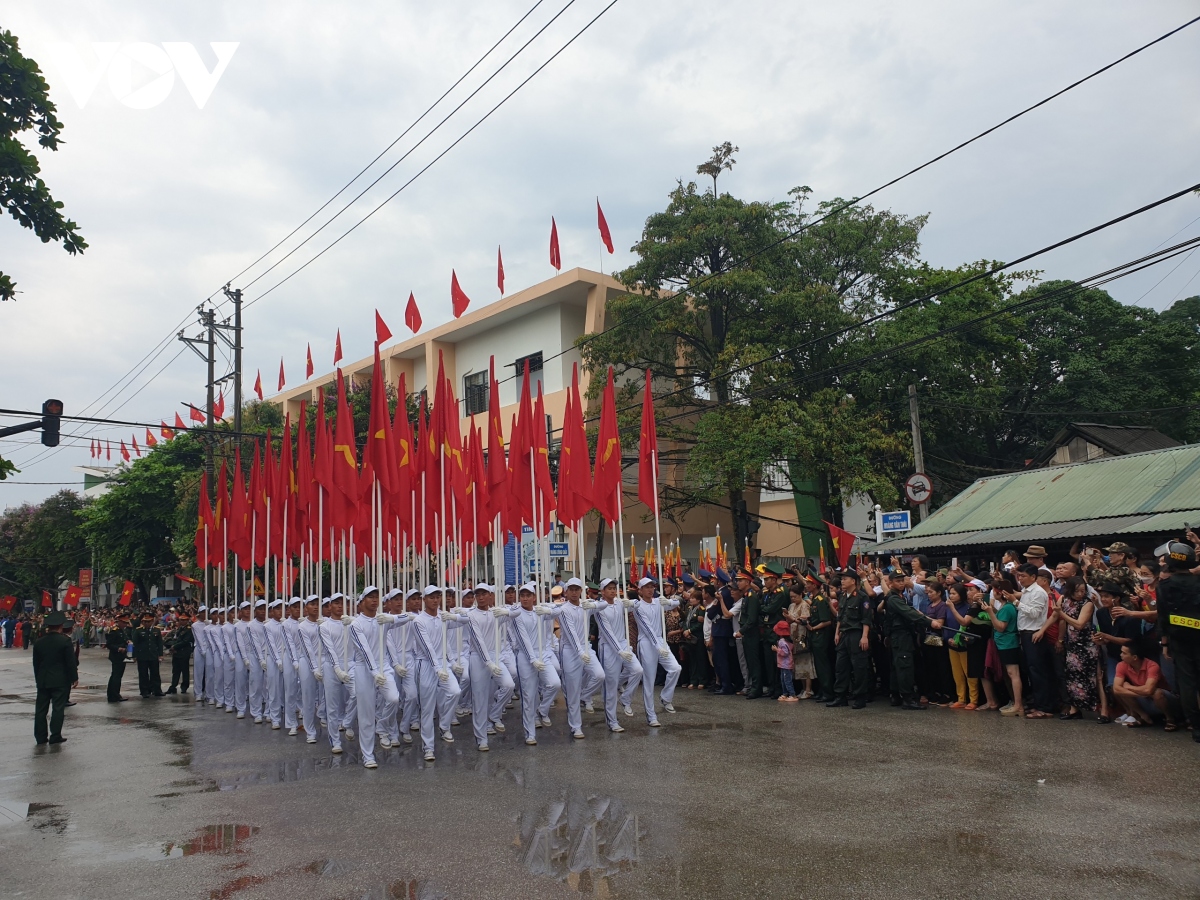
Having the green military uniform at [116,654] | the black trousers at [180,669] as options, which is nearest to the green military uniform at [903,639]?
the green military uniform at [116,654]

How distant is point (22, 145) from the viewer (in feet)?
32.1

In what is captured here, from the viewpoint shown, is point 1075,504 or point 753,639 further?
point 1075,504

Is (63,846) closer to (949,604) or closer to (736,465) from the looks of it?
(949,604)

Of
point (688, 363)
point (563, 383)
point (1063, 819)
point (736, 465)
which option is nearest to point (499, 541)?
point (1063, 819)

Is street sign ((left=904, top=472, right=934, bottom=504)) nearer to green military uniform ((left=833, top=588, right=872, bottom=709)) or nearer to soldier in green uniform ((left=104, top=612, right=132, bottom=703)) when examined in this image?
green military uniform ((left=833, top=588, right=872, bottom=709))

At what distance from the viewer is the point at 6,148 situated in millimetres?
9523

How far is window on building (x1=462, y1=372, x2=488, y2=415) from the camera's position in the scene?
34.9 meters

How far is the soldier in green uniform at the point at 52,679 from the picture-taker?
12.0 metres

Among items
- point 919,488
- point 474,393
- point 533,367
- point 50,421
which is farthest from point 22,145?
point 474,393

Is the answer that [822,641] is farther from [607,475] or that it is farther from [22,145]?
[22,145]

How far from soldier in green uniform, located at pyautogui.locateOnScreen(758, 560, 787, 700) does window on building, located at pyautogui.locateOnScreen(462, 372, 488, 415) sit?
72.0 ft

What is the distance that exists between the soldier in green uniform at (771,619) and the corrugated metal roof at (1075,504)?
661cm

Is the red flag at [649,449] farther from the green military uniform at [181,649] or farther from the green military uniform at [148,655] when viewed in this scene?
the green military uniform at [181,649]

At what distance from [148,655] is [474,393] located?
19258 millimetres
